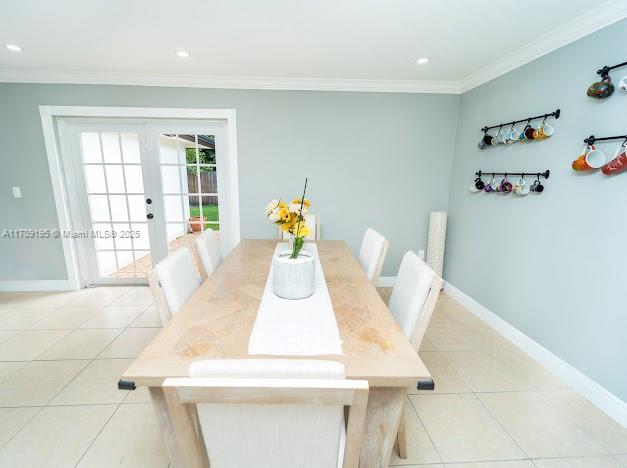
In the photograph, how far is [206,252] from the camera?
6.58ft

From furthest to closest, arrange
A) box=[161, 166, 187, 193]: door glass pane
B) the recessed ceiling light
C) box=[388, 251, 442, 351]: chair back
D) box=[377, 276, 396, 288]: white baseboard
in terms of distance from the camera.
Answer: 1. box=[377, 276, 396, 288]: white baseboard
2. box=[161, 166, 187, 193]: door glass pane
3. the recessed ceiling light
4. box=[388, 251, 442, 351]: chair back

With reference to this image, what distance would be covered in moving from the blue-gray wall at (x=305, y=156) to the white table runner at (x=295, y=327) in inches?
76.1

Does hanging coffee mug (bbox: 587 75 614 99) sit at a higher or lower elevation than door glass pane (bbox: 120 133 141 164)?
higher

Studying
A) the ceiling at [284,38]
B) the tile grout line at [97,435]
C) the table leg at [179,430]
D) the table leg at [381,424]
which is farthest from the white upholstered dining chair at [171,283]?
the ceiling at [284,38]

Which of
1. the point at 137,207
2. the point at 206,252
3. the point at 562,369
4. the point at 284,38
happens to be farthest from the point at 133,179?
the point at 562,369

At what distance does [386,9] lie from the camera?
67.0 inches

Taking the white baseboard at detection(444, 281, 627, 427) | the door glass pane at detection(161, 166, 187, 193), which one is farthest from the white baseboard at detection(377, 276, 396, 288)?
the door glass pane at detection(161, 166, 187, 193)

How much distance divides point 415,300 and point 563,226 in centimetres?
141

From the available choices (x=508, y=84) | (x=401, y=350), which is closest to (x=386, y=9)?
(x=508, y=84)

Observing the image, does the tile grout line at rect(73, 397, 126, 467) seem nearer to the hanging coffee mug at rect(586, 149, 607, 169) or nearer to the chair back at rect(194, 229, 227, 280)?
the chair back at rect(194, 229, 227, 280)

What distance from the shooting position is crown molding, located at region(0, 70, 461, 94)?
2834 mm

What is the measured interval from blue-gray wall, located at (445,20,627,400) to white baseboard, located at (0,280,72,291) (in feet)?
14.4

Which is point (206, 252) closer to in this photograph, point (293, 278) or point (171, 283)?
point (171, 283)

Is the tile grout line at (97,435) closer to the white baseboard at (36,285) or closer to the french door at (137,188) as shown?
the french door at (137,188)
